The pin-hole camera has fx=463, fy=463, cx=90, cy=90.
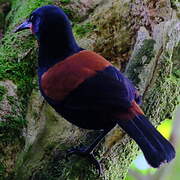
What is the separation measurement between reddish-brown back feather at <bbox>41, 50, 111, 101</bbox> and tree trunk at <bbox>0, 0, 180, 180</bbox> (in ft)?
1.02

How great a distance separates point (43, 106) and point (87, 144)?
0.43 meters

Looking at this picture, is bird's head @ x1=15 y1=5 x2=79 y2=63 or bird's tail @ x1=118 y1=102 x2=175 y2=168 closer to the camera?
bird's tail @ x1=118 y1=102 x2=175 y2=168

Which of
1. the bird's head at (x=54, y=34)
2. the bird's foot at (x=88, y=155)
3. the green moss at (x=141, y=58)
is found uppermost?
the bird's head at (x=54, y=34)

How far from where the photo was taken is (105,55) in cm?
329

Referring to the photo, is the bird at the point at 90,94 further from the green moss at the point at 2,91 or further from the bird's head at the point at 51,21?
the green moss at the point at 2,91

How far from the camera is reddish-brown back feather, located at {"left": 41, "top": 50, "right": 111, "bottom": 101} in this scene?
2379 millimetres

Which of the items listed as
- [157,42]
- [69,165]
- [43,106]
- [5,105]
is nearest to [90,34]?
[157,42]

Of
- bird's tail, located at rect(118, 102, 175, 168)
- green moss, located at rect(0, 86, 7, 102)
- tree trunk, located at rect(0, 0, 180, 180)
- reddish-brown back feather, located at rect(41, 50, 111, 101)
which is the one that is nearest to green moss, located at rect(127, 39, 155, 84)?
tree trunk, located at rect(0, 0, 180, 180)

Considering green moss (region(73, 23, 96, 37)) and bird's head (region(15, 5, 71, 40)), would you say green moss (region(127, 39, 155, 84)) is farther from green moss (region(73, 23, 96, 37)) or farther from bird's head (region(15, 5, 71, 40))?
bird's head (region(15, 5, 71, 40))

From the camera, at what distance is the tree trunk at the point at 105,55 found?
251cm

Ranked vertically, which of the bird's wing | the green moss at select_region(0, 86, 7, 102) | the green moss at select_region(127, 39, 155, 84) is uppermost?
the bird's wing

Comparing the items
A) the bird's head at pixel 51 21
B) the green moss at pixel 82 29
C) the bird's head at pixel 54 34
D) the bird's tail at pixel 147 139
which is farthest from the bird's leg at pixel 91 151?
the green moss at pixel 82 29

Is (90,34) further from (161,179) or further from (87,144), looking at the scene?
(161,179)

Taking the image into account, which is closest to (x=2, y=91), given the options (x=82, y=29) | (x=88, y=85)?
(x=88, y=85)
